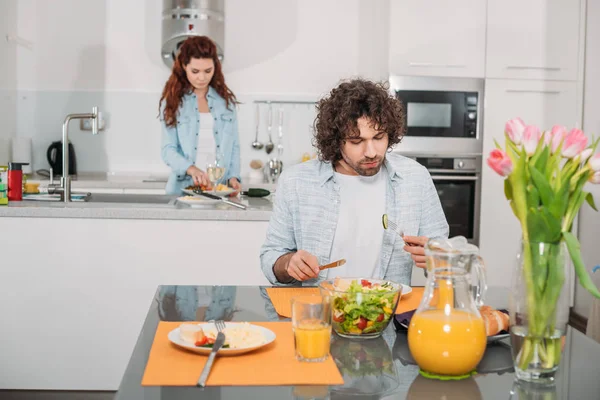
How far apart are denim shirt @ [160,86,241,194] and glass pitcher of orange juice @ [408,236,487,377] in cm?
294

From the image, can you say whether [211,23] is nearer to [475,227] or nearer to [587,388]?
[475,227]

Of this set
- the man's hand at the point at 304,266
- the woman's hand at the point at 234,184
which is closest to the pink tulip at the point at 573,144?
the man's hand at the point at 304,266

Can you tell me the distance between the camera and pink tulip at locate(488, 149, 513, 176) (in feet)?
3.57

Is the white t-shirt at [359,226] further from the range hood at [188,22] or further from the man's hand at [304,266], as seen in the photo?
the range hood at [188,22]

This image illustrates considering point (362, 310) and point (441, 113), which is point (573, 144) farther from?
point (441, 113)

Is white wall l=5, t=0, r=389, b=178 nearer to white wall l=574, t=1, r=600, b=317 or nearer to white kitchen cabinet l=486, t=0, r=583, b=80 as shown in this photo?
white kitchen cabinet l=486, t=0, r=583, b=80

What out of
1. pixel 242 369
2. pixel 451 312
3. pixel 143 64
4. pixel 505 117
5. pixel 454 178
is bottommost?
pixel 242 369

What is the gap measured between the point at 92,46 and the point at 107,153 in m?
0.70

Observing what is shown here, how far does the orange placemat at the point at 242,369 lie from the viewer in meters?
1.12

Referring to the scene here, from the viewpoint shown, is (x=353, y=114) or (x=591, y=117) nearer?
(x=353, y=114)

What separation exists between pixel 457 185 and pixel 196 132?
1542 millimetres

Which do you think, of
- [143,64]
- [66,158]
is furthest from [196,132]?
[143,64]

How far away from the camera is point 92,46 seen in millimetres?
5043

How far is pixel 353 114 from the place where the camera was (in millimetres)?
1944
